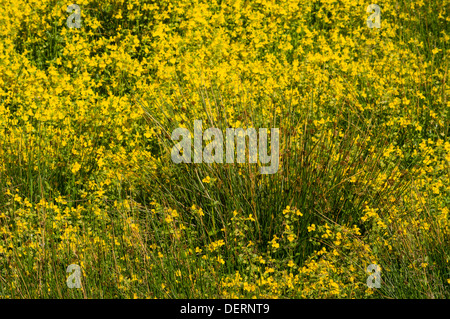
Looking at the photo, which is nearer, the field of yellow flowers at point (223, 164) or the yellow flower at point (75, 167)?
the field of yellow flowers at point (223, 164)

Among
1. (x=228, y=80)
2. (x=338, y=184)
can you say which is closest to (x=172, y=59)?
(x=228, y=80)

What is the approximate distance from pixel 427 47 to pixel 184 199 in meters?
3.19

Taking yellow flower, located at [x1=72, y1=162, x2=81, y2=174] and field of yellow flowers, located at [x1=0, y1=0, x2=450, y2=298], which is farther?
yellow flower, located at [x1=72, y1=162, x2=81, y2=174]

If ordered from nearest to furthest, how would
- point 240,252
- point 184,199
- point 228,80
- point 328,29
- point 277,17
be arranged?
1. point 240,252
2. point 184,199
3. point 228,80
4. point 277,17
5. point 328,29

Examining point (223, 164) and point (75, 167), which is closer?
point (223, 164)

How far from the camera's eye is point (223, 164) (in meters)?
3.91

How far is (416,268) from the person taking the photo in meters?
3.26

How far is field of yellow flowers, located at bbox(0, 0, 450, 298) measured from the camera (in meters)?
3.37

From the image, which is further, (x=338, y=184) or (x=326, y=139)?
(x=326, y=139)

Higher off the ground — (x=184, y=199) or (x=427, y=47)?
(x=427, y=47)

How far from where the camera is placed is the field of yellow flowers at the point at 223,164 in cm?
337
